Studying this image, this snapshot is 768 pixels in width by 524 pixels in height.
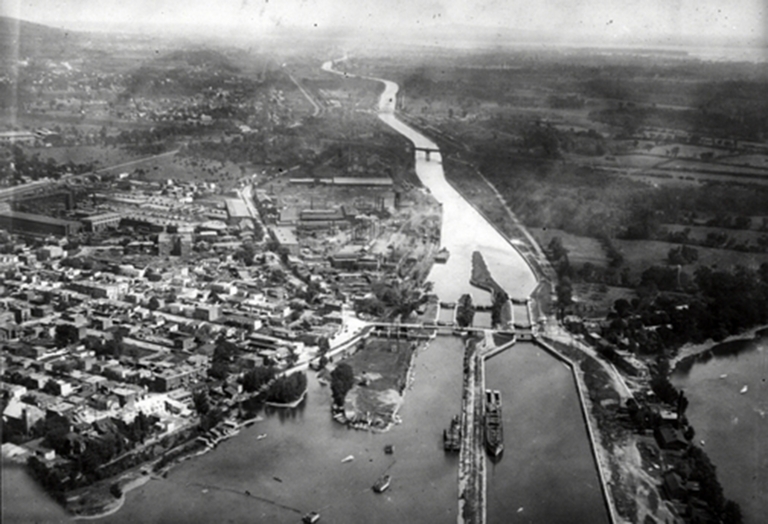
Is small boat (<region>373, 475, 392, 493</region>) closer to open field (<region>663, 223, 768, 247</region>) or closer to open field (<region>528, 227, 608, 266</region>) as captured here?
open field (<region>528, 227, 608, 266</region>)

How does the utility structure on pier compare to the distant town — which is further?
the utility structure on pier

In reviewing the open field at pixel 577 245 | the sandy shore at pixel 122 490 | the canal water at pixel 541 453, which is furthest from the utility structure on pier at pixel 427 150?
the sandy shore at pixel 122 490

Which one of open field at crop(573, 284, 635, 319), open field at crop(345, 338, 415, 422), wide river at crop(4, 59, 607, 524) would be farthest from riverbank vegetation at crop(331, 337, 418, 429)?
open field at crop(573, 284, 635, 319)

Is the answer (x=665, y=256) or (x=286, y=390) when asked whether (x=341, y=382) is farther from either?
(x=665, y=256)

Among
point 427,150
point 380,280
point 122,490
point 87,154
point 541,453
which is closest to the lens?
point 122,490

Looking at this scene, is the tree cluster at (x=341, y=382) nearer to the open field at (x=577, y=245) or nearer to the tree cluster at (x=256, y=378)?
the tree cluster at (x=256, y=378)

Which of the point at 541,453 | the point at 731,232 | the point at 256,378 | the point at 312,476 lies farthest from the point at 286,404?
the point at 731,232

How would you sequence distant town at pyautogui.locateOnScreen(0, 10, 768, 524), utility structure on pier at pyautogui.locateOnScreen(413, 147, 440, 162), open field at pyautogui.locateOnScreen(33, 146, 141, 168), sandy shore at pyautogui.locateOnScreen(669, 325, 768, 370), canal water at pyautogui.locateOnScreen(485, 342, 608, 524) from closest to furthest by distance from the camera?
canal water at pyautogui.locateOnScreen(485, 342, 608, 524)
distant town at pyautogui.locateOnScreen(0, 10, 768, 524)
sandy shore at pyautogui.locateOnScreen(669, 325, 768, 370)
open field at pyautogui.locateOnScreen(33, 146, 141, 168)
utility structure on pier at pyautogui.locateOnScreen(413, 147, 440, 162)

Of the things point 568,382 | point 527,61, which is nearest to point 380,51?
point 527,61
